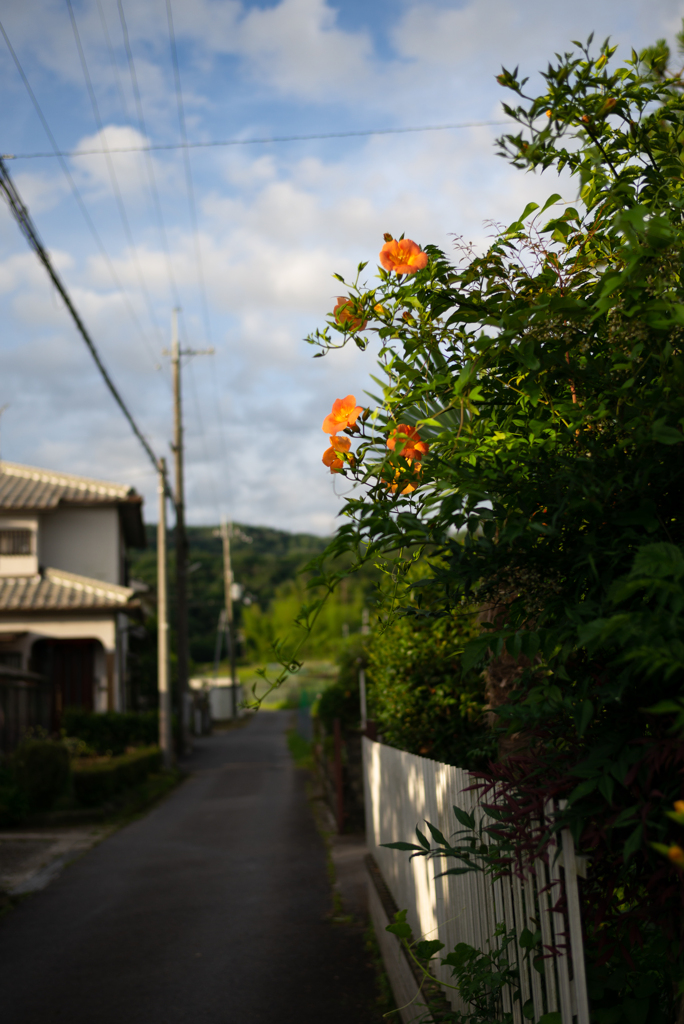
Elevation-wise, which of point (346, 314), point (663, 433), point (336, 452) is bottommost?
point (663, 433)

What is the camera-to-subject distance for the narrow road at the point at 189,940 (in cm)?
548

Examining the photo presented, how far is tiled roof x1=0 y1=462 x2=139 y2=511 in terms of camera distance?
22562 millimetres

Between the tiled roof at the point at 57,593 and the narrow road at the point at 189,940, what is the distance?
8.96 meters

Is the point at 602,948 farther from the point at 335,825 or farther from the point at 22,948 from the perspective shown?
the point at 335,825

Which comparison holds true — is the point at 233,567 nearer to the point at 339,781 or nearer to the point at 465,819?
the point at 339,781

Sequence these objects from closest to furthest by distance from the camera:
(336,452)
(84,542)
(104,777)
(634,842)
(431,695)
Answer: (634,842) → (336,452) → (431,695) → (104,777) → (84,542)

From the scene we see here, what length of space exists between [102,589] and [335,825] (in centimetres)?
1084

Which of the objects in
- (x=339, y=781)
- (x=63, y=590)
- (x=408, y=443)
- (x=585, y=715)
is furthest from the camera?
(x=63, y=590)

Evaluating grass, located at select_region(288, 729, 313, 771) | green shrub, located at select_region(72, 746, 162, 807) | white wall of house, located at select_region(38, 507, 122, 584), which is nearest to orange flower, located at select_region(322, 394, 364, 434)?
green shrub, located at select_region(72, 746, 162, 807)

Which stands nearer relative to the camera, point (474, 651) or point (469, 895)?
point (474, 651)

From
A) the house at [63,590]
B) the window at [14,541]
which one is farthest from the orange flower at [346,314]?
the window at [14,541]

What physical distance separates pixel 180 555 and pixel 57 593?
534 centimetres

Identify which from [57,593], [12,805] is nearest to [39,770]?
[12,805]

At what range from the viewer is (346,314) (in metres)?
2.59
